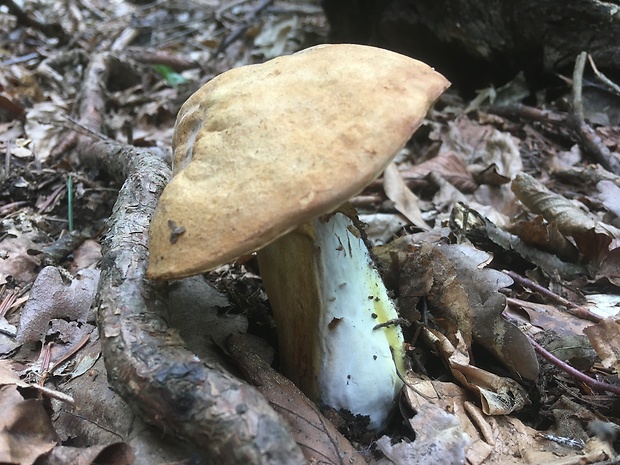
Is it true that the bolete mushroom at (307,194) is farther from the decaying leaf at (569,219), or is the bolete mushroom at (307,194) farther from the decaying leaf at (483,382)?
the decaying leaf at (569,219)

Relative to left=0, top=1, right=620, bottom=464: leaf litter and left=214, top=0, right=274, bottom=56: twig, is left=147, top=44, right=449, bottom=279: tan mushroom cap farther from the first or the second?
left=214, top=0, right=274, bottom=56: twig

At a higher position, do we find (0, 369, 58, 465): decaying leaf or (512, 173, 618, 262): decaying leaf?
(512, 173, 618, 262): decaying leaf

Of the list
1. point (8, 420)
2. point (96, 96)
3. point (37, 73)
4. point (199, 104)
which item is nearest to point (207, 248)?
point (199, 104)

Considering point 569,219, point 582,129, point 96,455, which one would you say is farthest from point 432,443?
point 582,129

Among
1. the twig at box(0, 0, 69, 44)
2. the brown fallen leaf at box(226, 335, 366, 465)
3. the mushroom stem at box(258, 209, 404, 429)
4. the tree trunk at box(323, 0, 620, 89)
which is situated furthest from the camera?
the twig at box(0, 0, 69, 44)

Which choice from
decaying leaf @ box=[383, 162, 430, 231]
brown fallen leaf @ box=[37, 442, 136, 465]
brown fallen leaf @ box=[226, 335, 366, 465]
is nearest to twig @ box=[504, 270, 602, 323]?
decaying leaf @ box=[383, 162, 430, 231]

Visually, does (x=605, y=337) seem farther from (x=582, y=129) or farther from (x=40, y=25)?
(x=40, y=25)

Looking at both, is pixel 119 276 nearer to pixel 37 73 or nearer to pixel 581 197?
pixel 581 197
